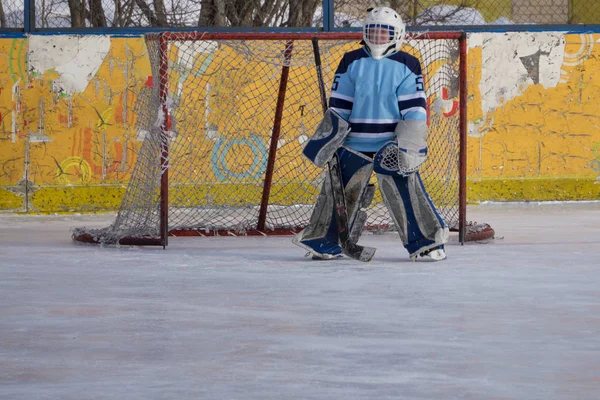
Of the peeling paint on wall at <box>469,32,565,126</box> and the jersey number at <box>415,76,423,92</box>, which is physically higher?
the peeling paint on wall at <box>469,32,565,126</box>

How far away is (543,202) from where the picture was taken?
10078 millimetres

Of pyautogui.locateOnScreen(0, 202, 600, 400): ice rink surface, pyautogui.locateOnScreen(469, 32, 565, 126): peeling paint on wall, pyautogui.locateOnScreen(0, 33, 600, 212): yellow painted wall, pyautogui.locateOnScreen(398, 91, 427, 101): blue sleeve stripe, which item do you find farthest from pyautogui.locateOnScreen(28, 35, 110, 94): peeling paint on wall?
pyautogui.locateOnScreen(398, 91, 427, 101): blue sleeve stripe

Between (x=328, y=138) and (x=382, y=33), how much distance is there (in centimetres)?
59

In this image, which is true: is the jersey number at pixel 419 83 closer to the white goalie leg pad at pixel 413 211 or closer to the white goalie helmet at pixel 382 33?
the white goalie helmet at pixel 382 33

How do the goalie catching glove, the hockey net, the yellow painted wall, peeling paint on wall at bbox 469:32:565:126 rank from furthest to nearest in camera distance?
peeling paint on wall at bbox 469:32:565:126
the yellow painted wall
the hockey net
the goalie catching glove

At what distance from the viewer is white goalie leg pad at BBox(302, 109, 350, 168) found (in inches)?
256

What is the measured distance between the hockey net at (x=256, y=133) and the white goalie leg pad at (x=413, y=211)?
1176 mm

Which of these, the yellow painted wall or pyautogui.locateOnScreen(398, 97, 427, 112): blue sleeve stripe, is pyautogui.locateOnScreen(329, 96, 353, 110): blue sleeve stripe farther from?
the yellow painted wall

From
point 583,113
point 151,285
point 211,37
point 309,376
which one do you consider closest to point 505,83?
point 583,113

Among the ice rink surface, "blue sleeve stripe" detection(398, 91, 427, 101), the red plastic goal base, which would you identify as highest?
"blue sleeve stripe" detection(398, 91, 427, 101)

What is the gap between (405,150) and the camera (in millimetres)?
6367

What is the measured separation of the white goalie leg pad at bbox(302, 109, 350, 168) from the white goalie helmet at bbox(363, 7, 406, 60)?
0.38 meters

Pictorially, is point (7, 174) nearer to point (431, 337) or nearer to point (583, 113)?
point (583, 113)

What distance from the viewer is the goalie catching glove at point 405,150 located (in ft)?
20.9
